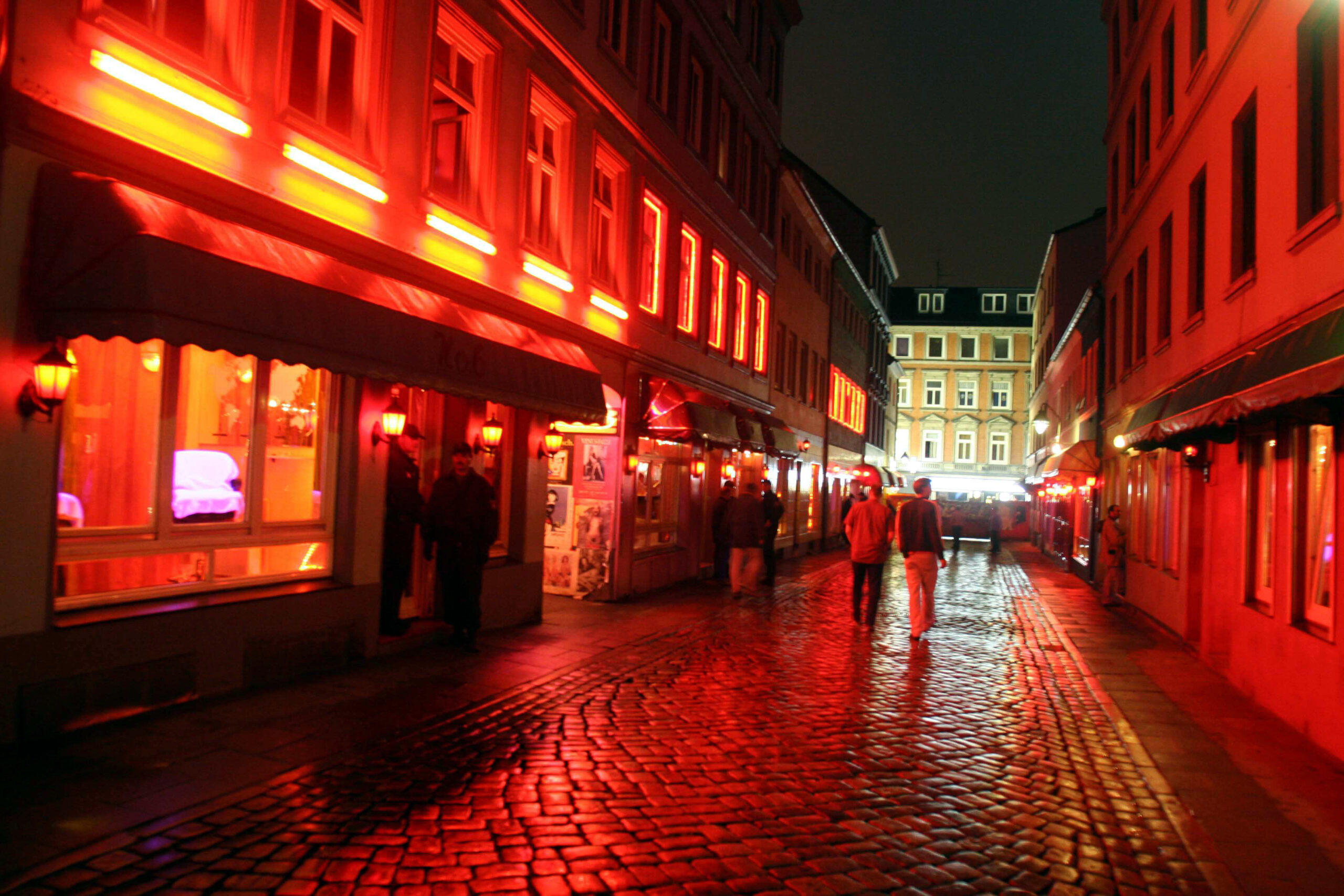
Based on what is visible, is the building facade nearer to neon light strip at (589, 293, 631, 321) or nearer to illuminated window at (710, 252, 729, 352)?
illuminated window at (710, 252, 729, 352)

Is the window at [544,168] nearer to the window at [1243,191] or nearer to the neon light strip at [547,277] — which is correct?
the neon light strip at [547,277]

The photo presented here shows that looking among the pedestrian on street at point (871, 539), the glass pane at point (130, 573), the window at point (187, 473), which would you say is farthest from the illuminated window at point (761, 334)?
the glass pane at point (130, 573)

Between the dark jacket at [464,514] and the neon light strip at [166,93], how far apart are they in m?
4.07

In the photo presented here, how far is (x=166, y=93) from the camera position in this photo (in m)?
7.22

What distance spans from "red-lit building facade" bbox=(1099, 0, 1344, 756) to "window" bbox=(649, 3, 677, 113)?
8281 millimetres

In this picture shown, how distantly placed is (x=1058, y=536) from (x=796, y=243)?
13.0 metres

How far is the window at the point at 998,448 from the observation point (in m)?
71.9

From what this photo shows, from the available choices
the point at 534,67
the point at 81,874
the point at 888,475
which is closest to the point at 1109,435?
the point at 534,67

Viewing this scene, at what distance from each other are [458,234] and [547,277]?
2329 millimetres

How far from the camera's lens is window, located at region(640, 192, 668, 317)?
56.5ft

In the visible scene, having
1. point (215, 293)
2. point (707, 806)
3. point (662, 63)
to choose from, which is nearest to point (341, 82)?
point (215, 293)

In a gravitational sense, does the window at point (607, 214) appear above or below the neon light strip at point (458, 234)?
above

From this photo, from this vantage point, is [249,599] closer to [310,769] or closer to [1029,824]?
[310,769]

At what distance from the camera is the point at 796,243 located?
3070 cm
